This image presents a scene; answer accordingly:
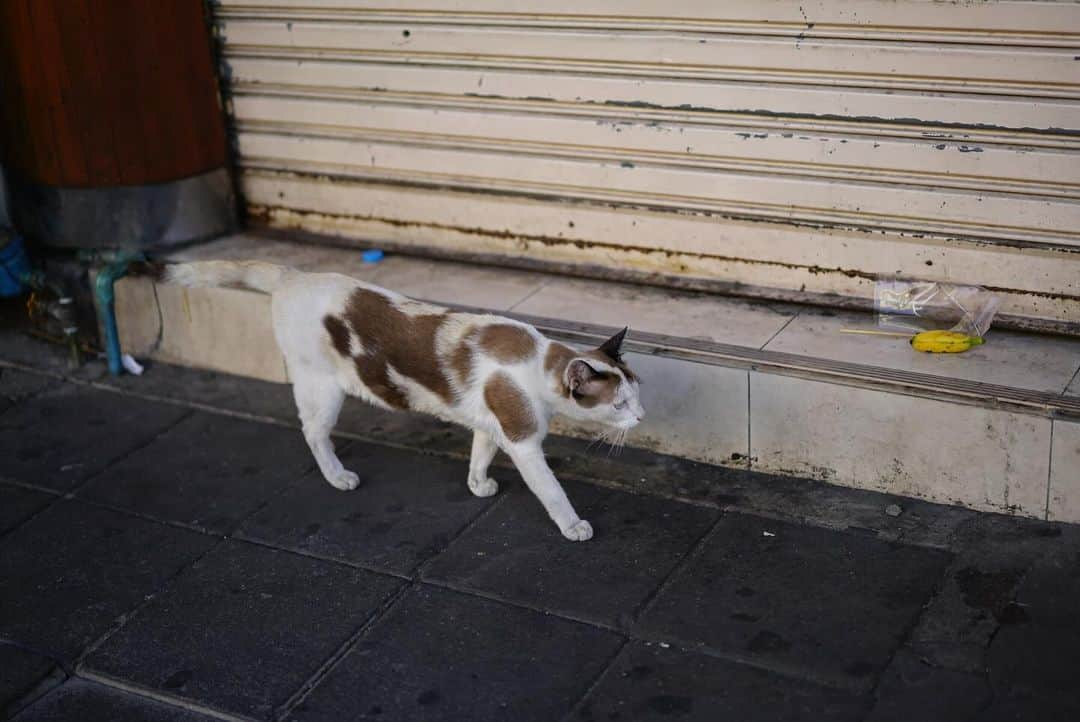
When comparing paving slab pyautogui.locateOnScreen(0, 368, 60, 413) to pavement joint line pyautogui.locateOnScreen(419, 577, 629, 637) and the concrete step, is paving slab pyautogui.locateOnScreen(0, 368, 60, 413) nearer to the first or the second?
the concrete step

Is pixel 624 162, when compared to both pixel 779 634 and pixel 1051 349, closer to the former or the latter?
pixel 1051 349

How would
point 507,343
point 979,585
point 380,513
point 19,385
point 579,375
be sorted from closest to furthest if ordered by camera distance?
point 979,585
point 579,375
point 507,343
point 380,513
point 19,385

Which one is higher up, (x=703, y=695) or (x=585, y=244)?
(x=585, y=244)

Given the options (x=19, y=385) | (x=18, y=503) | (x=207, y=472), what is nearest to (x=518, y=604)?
(x=207, y=472)

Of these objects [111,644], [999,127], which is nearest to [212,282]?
[111,644]

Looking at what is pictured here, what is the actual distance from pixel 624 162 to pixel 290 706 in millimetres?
3297

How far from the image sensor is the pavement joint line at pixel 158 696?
4.42 metres

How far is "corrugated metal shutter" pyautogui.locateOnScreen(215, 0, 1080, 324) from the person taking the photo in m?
5.48

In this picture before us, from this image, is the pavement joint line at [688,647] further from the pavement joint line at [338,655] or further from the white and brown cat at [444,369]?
the white and brown cat at [444,369]

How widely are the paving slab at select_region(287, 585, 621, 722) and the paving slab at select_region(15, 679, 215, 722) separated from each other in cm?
45

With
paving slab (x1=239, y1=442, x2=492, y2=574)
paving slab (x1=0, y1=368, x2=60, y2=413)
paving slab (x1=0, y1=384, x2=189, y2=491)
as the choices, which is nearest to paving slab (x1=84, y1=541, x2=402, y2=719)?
paving slab (x1=239, y1=442, x2=492, y2=574)

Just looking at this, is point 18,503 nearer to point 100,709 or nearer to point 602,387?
point 100,709

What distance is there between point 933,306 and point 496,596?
245cm

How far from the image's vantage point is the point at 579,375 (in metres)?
5.04
